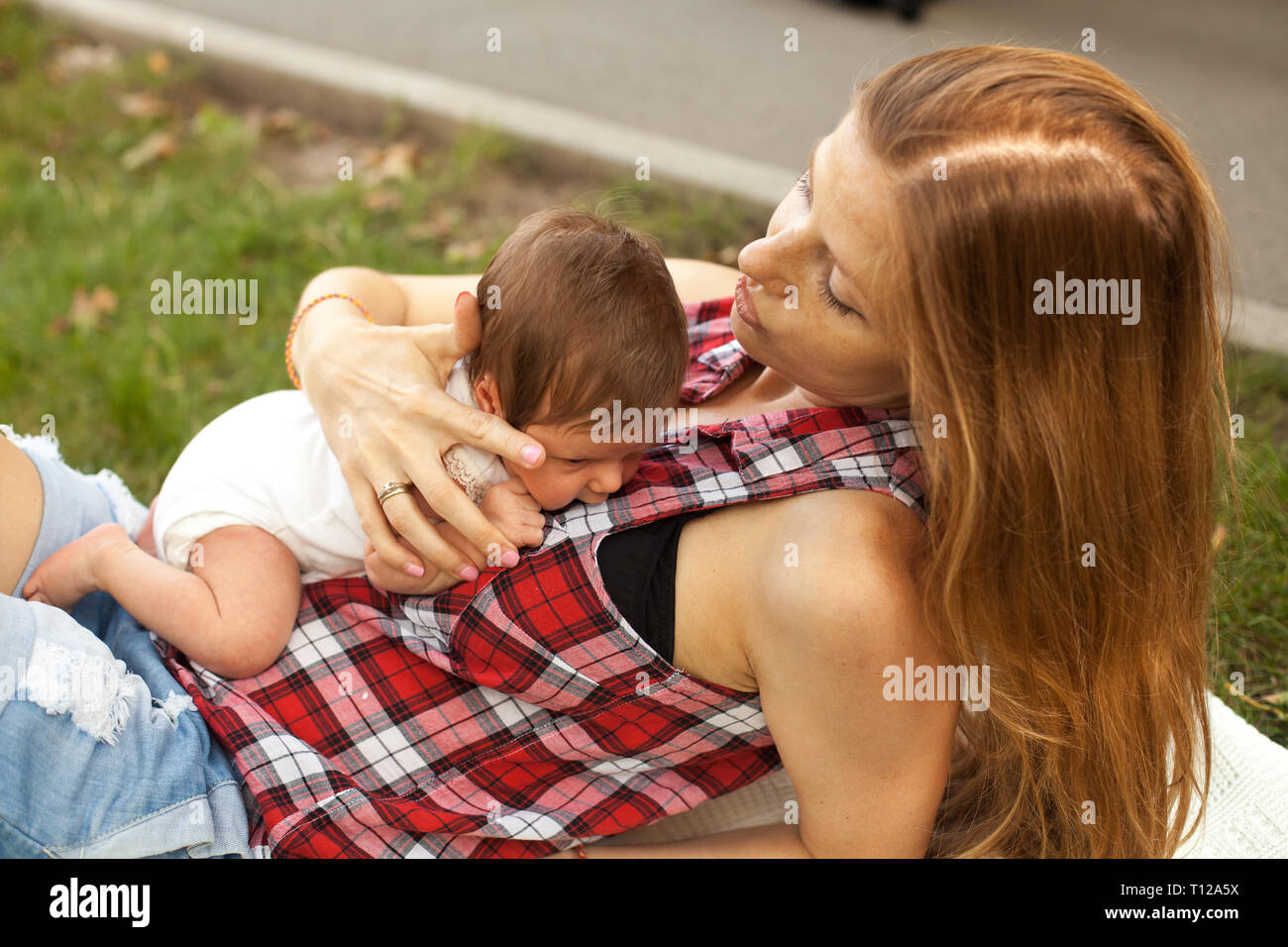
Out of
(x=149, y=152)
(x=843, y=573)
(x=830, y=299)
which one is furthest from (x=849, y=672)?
(x=149, y=152)

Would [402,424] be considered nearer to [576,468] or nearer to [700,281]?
[576,468]

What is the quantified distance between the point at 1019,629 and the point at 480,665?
0.78 meters

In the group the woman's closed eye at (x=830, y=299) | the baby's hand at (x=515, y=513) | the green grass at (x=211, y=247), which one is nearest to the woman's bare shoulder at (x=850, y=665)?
the woman's closed eye at (x=830, y=299)

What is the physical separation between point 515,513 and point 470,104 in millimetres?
3306

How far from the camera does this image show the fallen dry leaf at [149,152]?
14.9 ft

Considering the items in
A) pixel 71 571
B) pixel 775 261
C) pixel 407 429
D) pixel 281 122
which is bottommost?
pixel 71 571

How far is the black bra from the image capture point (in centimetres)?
165

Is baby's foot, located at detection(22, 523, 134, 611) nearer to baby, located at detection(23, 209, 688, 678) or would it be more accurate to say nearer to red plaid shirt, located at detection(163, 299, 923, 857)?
baby, located at detection(23, 209, 688, 678)

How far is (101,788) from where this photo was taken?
1644 millimetres

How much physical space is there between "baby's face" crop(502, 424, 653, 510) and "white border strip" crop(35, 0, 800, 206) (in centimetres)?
244

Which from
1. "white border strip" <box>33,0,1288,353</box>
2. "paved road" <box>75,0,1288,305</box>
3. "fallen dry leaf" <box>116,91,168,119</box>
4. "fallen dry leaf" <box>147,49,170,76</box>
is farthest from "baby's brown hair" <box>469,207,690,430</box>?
"fallen dry leaf" <box>147,49,170,76</box>

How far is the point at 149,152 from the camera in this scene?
179 inches
